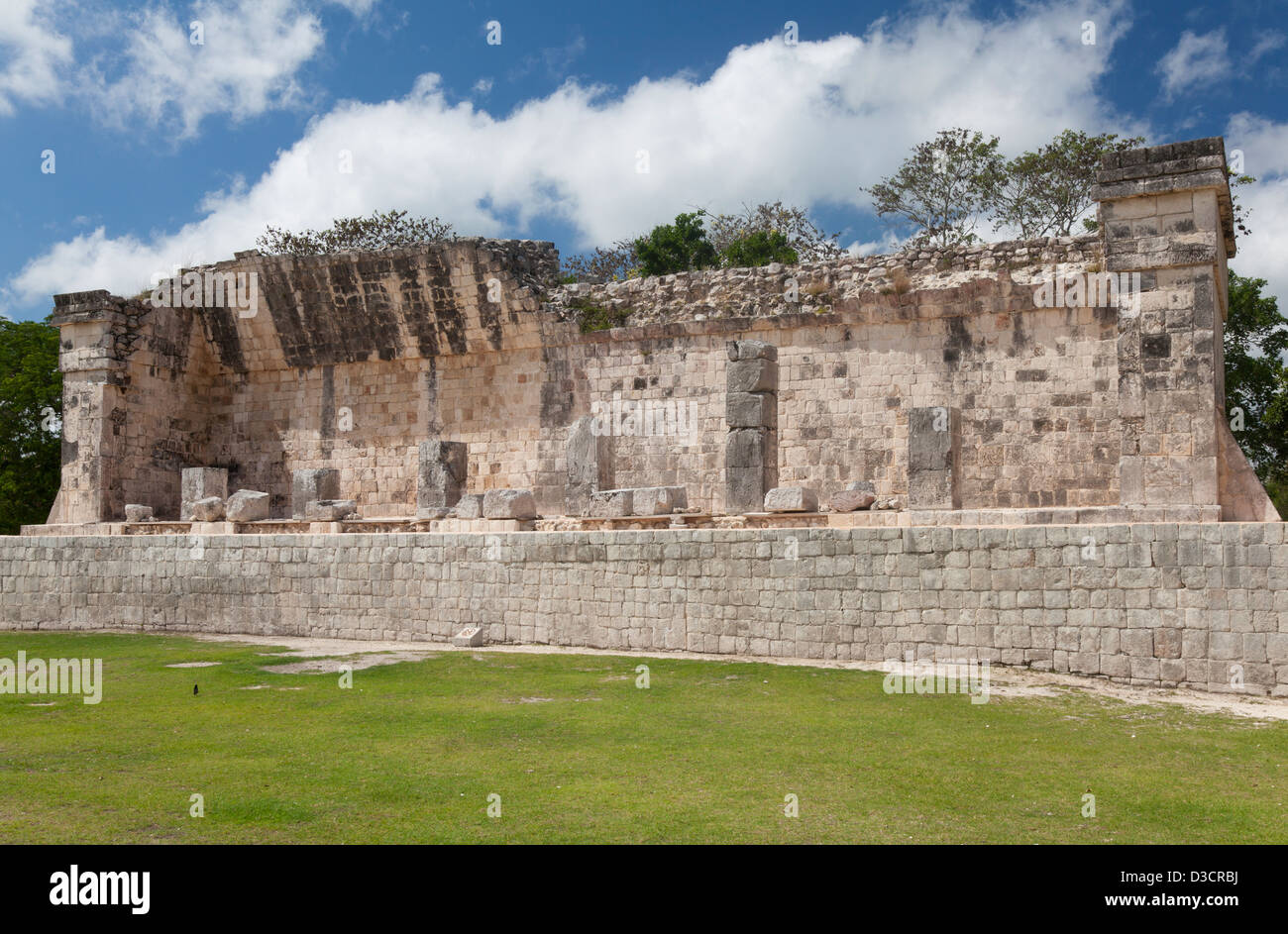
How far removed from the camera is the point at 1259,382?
942 inches

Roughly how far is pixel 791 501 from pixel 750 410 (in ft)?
6.05

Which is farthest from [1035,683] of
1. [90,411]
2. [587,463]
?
[90,411]

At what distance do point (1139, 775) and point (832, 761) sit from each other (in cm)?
185

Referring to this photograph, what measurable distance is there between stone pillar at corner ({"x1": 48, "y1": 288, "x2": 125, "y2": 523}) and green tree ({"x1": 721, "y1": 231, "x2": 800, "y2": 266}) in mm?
15375

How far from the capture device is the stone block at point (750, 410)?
Result: 1570 cm

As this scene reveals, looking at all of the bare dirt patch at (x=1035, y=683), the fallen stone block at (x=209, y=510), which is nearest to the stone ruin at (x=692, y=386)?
the fallen stone block at (x=209, y=510)

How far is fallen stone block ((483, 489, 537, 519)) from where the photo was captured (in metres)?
15.5

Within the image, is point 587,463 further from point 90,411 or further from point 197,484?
point 90,411

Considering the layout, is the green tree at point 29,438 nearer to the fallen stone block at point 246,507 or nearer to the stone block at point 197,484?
the stone block at point 197,484

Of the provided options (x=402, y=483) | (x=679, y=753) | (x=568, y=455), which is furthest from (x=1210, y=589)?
(x=402, y=483)

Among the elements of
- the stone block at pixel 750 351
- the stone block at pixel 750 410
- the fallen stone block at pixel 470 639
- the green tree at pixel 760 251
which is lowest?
the fallen stone block at pixel 470 639

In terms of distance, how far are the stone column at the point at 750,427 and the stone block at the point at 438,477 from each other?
4496mm

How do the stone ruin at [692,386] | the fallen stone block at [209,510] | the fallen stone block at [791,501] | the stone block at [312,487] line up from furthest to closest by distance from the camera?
the stone block at [312,487] < the fallen stone block at [209,510] < the fallen stone block at [791,501] < the stone ruin at [692,386]

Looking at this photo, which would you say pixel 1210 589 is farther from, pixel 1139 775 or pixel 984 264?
pixel 984 264
